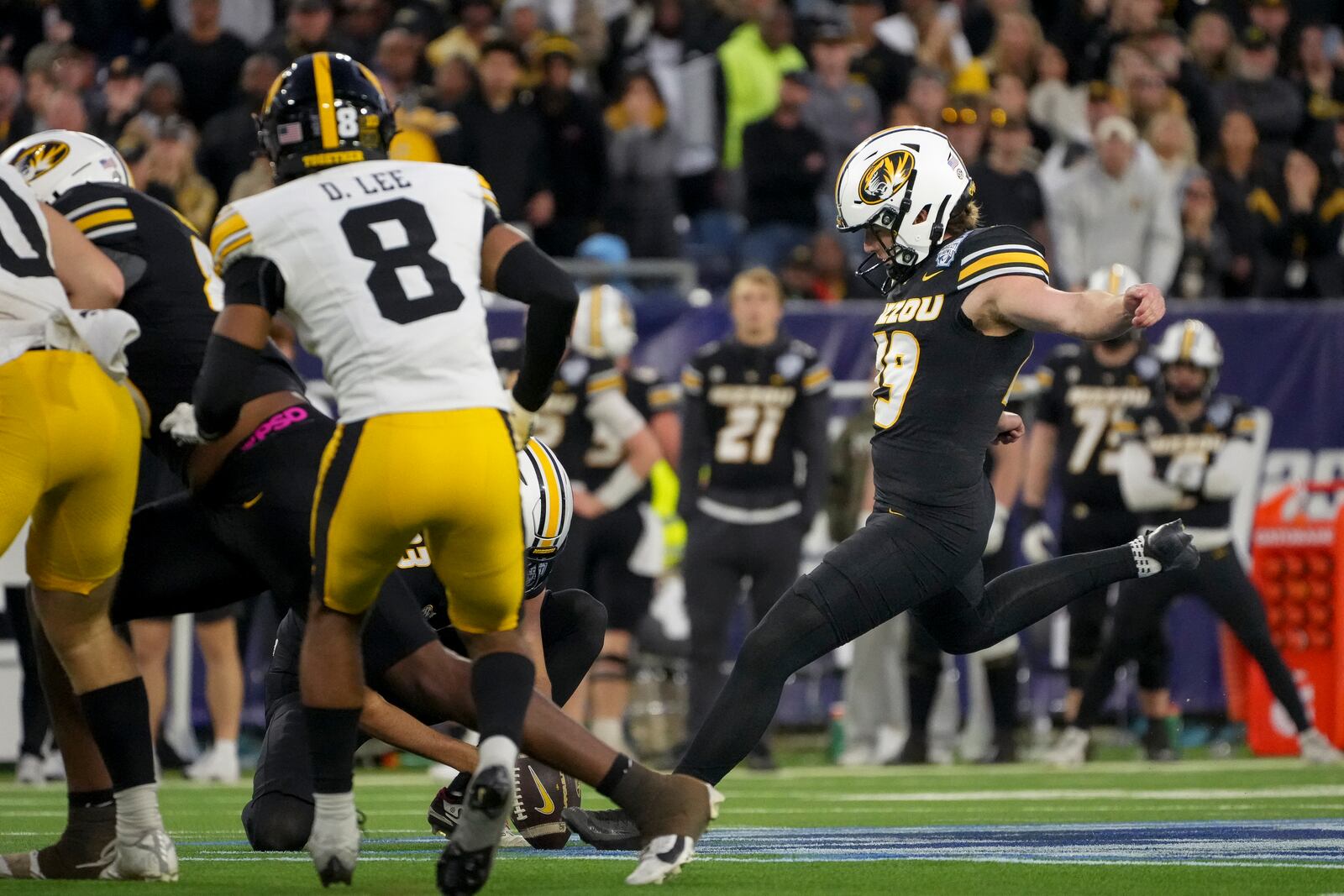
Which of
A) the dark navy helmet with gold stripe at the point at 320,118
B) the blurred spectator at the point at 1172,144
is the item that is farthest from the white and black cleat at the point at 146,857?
the blurred spectator at the point at 1172,144

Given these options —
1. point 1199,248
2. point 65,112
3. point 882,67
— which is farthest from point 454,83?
point 1199,248

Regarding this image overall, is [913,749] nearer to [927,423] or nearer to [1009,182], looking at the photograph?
[1009,182]

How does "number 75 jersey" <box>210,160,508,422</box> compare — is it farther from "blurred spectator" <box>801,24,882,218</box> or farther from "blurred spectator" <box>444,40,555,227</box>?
"blurred spectator" <box>801,24,882,218</box>

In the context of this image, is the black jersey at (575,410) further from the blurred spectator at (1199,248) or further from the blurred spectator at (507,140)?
the blurred spectator at (1199,248)

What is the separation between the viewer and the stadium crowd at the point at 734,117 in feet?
40.5

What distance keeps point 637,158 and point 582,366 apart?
9.39 feet

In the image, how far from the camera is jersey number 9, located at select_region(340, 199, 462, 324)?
4520 mm

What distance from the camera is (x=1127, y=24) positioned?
15375 millimetres

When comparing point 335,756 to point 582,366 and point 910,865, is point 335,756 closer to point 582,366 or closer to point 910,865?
point 910,865

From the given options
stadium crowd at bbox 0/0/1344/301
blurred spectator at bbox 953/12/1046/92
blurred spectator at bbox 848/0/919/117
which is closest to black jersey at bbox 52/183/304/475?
stadium crowd at bbox 0/0/1344/301

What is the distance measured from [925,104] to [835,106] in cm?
56

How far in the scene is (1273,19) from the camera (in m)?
15.8

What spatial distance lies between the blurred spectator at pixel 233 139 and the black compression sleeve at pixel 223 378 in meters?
7.36

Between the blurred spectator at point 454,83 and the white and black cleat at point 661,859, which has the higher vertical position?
the blurred spectator at point 454,83
